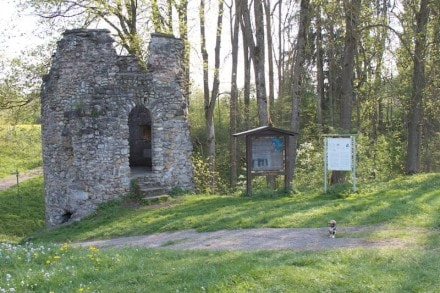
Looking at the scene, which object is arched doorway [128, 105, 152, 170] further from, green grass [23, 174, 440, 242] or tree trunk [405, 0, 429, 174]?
tree trunk [405, 0, 429, 174]

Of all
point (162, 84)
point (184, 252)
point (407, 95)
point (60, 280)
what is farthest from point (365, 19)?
point (60, 280)

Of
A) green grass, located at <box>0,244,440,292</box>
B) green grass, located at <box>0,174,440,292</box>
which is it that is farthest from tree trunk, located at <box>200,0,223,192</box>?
green grass, located at <box>0,244,440,292</box>

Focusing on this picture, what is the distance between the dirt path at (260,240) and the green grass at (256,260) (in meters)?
0.35

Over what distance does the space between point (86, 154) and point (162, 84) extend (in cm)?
309

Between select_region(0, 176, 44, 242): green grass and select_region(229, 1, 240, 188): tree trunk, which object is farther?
select_region(229, 1, 240, 188): tree trunk

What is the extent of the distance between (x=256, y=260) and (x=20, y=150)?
27.4 metres

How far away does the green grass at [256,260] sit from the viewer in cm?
556

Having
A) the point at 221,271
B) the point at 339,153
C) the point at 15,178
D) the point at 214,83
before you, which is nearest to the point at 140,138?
the point at 214,83

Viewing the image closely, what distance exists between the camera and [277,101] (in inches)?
1078

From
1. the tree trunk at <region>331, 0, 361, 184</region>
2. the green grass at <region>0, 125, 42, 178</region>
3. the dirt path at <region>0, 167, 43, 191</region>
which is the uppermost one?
the tree trunk at <region>331, 0, 361, 184</region>

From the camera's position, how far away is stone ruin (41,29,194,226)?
45.8ft

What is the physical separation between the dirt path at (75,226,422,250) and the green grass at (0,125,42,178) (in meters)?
15.9

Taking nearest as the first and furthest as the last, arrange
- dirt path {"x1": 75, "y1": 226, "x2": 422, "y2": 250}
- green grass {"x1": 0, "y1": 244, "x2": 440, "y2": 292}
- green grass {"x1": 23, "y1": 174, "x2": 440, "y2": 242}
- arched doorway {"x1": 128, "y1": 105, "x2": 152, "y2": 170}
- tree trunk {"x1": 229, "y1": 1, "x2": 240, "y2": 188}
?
green grass {"x1": 0, "y1": 244, "x2": 440, "y2": 292}, dirt path {"x1": 75, "y1": 226, "x2": 422, "y2": 250}, green grass {"x1": 23, "y1": 174, "x2": 440, "y2": 242}, arched doorway {"x1": 128, "y1": 105, "x2": 152, "y2": 170}, tree trunk {"x1": 229, "y1": 1, "x2": 240, "y2": 188}

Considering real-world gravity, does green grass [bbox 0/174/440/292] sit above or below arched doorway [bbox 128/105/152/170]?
below
